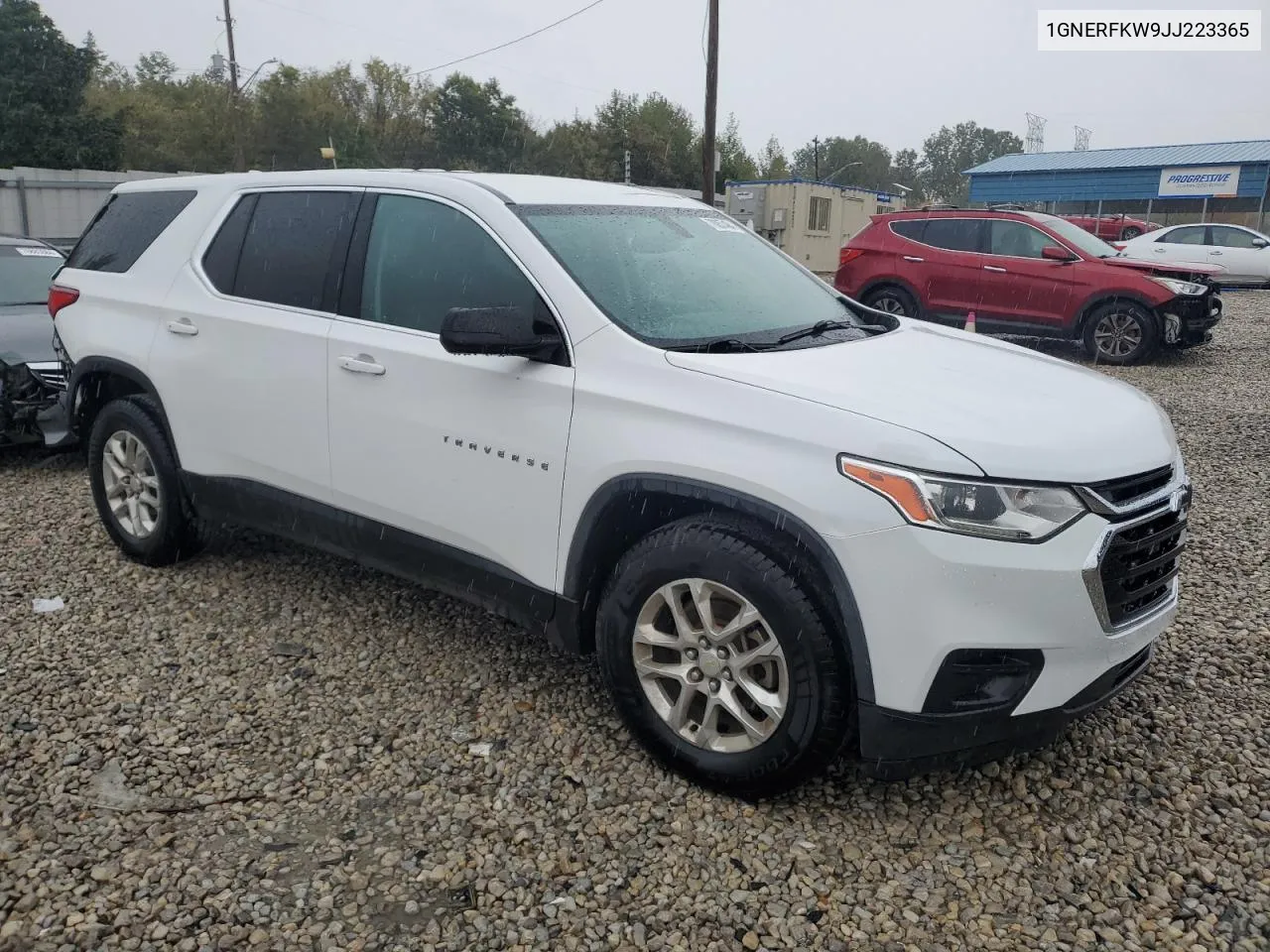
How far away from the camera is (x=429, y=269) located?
3475 mm

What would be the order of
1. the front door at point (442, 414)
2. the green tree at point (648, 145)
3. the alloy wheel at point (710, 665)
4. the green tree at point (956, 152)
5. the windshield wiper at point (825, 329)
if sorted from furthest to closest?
the green tree at point (956, 152) → the green tree at point (648, 145) → the windshield wiper at point (825, 329) → the front door at point (442, 414) → the alloy wheel at point (710, 665)

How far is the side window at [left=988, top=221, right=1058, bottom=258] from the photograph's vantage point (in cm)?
1120

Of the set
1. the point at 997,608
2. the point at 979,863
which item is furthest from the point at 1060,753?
the point at 997,608

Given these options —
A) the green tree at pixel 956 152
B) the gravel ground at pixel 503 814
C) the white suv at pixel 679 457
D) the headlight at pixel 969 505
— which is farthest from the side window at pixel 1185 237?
the green tree at pixel 956 152

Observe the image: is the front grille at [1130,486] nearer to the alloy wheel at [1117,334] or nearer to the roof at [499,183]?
the roof at [499,183]

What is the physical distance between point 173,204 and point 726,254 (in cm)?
260

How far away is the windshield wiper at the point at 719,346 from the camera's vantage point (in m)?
2.97

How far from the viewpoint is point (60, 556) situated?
4.84 m

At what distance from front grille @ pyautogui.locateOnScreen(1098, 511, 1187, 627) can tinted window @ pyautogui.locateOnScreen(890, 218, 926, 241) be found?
968 centimetres

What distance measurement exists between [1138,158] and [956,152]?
318 ft

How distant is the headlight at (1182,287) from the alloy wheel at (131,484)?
404 inches

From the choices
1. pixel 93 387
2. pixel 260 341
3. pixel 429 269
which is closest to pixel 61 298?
pixel 93 387

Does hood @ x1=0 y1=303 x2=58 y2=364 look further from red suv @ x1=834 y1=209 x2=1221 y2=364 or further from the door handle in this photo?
red suv @ x1=834 y1=209 x2=1221 y2=364

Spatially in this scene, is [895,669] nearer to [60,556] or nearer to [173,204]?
[173,204]
